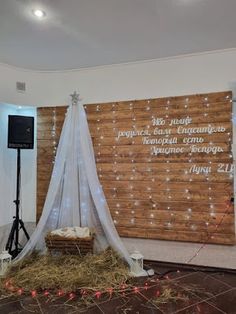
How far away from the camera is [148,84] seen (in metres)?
4.27

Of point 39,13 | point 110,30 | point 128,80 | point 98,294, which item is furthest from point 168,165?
point 39,13

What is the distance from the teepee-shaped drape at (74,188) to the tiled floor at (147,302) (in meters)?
0.83

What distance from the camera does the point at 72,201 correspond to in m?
3.39

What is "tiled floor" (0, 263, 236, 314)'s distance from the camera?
7.69 feet

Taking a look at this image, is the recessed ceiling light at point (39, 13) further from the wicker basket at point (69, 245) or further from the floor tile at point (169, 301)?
the floor tile at point (169, 301)

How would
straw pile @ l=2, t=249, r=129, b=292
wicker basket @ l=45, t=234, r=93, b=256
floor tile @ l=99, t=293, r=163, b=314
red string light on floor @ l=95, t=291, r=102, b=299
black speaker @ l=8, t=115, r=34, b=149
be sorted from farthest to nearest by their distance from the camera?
black speaker @ l=8, t=115, r=34, b=149 → wicker basket @ l=45, t=234, r=93, b=256 → straw pile @ l=2, t=249, r=129, b=292 → red string light on floor @ l=95, t=291, r=102, b=299 → floor tile @ l=99, t=293, r=163, b=314

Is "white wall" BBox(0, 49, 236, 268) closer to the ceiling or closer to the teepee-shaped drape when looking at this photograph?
the ceiling

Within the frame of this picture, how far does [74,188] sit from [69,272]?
937 mm

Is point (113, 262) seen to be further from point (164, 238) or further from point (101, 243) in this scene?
point (164, 238)

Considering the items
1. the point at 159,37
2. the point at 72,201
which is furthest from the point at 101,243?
the point at 159,37

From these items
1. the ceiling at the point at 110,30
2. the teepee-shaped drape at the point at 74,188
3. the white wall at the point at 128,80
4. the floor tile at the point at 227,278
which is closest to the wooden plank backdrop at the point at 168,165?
the white wall at the point at 128,80

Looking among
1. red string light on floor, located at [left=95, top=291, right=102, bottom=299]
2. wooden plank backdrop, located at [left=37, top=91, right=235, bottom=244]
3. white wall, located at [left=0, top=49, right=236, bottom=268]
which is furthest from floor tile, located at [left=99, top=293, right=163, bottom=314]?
wooden plank backdrop, located at [left=37, top=91, right=235, bottom=244]

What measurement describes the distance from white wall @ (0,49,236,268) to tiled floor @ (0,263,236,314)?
56cm

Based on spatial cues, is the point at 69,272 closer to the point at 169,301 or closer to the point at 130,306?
the point at 130,306
